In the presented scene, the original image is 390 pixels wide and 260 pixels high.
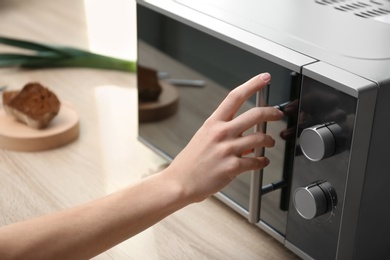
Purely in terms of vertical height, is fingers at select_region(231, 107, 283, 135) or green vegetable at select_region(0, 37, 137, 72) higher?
fingers at select_region(231, 107, 283, 135)

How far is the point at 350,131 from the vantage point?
0.68 metres

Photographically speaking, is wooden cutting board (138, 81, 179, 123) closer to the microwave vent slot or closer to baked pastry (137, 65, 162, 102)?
baked pastry (137, 65, 162, 102)

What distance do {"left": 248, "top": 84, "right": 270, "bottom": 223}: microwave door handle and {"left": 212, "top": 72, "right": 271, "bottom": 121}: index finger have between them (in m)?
0.01

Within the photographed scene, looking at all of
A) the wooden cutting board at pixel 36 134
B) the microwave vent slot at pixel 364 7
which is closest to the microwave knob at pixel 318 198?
the microwave vent slot at pixel 364 7

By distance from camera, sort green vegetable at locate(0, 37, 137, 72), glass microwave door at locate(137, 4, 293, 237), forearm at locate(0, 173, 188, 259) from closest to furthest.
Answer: forearm at locate(0, 173, 188, 259)
glass microwave door at locate(137, 4, 293, 237)
green vegetable at locate(0, 37, 137, 72)

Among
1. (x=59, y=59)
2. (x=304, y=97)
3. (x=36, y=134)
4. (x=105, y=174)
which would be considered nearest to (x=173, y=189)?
(x=304, y=97)

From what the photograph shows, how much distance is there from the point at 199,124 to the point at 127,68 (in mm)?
437

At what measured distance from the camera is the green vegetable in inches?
51.3

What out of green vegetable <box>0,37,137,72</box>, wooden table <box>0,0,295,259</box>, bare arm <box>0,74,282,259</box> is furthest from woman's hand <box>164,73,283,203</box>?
green vegetable <box>0,37,137,72</box>

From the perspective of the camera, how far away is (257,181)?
0.78 metres

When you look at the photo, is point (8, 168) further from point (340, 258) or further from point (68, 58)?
point (340, 258)

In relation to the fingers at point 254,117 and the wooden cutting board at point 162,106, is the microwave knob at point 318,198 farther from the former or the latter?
the wooden cutting board at point 162,106

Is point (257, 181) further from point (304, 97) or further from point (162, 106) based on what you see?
point (162, 106)

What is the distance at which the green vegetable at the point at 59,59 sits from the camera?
51.3 inches
